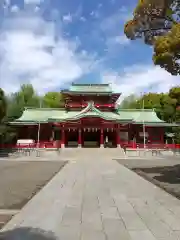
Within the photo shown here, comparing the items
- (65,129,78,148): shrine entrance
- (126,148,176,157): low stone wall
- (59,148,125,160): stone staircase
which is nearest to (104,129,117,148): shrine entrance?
(65,129,78,148): shrine entrance

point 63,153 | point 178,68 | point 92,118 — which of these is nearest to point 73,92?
point 92,118

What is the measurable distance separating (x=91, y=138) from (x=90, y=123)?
4.93m

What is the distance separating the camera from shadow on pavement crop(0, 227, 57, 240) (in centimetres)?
488

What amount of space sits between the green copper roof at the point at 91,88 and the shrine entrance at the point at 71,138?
21.9 feet

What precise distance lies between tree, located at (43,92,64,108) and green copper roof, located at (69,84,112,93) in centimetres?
2376

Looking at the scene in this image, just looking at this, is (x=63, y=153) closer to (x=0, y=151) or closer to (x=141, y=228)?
(x=0, y=151)

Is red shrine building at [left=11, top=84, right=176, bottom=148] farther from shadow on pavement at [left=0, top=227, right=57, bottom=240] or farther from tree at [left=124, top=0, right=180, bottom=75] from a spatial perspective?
shadow on pavement at [left=0, top=227, right=57, bottom=240]

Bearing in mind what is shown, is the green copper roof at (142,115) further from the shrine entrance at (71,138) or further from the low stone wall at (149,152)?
the shrine entrance at (71,138)

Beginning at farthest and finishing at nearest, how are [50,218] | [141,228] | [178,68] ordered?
1. [178,68]
2. [50,218]
3. [141,228]

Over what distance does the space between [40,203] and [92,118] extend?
3561cm

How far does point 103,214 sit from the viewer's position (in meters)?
6.66

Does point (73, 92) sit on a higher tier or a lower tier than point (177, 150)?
higher

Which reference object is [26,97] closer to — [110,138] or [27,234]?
[110,138]

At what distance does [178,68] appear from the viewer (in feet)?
39.3
